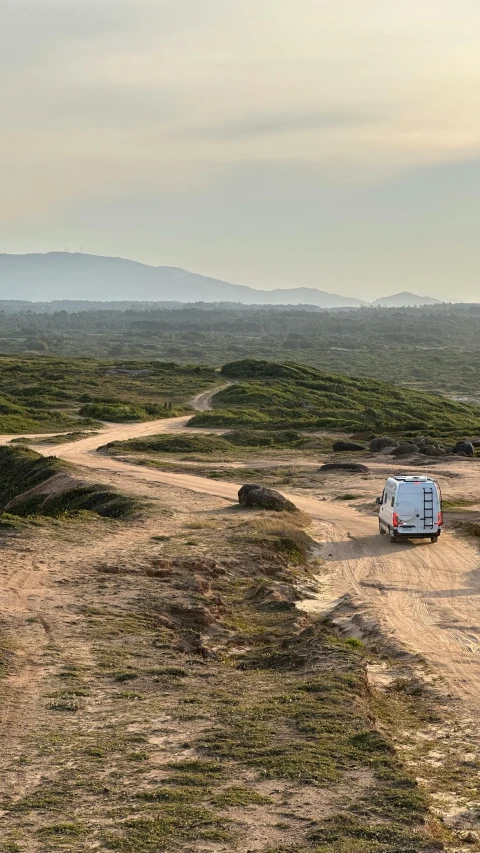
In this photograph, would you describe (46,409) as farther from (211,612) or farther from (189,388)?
(211,612)

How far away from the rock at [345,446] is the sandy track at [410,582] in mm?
15742

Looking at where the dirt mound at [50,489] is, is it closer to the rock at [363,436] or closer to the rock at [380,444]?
the rock at [380,444]

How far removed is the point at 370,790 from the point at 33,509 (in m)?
31.2

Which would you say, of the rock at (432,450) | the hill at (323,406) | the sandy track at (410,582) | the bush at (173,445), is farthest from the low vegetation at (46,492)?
the hill at (323,406)

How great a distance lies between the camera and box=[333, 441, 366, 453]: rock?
6488cm

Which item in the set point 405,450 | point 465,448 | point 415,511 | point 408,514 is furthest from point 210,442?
point 415,511

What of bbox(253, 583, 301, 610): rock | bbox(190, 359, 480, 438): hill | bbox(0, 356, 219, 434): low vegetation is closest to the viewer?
bbox(253, 583, 301, 610): rock

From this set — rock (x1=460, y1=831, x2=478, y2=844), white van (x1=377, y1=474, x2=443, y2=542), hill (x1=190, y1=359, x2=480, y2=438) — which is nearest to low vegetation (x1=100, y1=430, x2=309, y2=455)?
hill (x1=190, y1=359, x2=480, y2=438)

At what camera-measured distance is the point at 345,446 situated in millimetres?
65312

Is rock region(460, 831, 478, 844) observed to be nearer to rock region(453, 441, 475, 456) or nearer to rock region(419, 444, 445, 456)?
rock region(419, 444, 445, 456)

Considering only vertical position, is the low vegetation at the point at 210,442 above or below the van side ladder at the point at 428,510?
below

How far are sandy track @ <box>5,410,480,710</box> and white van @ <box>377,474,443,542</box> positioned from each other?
60cm

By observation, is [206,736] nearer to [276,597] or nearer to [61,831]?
[61,831]

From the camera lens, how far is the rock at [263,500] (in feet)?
135
